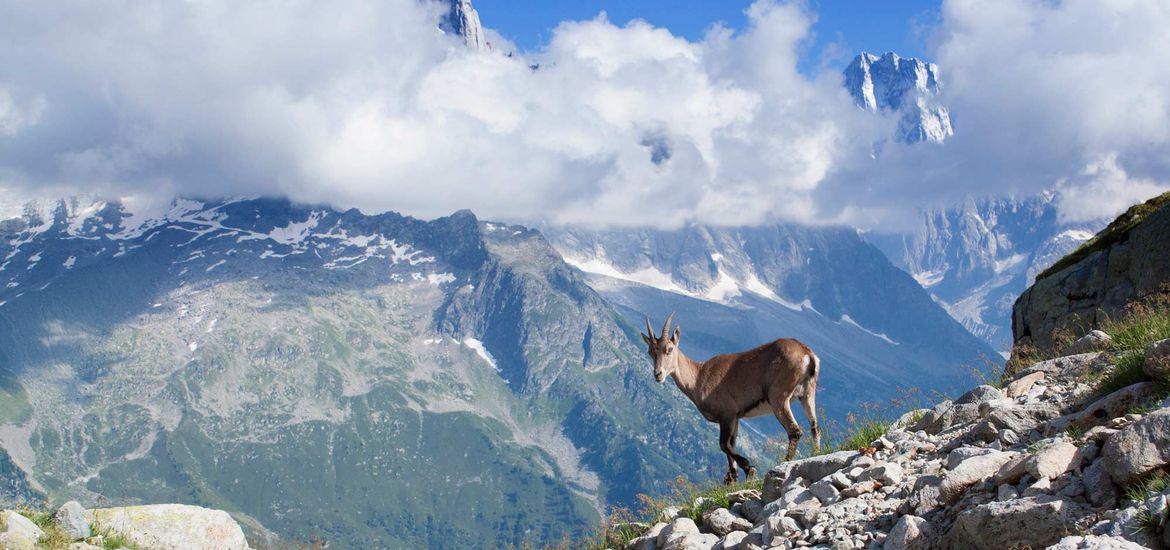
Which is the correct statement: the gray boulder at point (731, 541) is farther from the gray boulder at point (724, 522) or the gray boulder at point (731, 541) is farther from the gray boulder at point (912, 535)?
the gray boulder at point (912, 535)

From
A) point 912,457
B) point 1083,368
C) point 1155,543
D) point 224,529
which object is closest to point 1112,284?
point 1083,368

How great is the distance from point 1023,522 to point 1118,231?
24.9 m

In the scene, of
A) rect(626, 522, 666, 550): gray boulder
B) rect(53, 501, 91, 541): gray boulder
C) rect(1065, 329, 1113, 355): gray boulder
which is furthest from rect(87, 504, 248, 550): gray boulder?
rect(1065, 329, 1113, 355): gray boulder

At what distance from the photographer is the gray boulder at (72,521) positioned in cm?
1459

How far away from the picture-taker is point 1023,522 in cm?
825

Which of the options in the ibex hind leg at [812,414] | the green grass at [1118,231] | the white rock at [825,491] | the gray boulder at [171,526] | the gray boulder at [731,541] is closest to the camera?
the white rock at [825,491]

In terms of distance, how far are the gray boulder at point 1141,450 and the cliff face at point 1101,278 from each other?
55.3ft

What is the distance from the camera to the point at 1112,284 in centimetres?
2702

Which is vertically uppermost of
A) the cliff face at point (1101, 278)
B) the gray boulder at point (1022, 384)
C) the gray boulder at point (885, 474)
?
the cliff face at point (1101, 278)

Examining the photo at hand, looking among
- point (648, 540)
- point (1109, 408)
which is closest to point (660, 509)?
point (648, 540)

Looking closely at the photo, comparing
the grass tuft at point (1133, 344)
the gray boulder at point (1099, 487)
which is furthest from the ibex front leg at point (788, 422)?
the gray boulder at point (1099, 487)

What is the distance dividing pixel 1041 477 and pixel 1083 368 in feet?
19.4

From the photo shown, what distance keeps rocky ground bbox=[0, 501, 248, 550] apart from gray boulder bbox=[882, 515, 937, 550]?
12183 millimetres

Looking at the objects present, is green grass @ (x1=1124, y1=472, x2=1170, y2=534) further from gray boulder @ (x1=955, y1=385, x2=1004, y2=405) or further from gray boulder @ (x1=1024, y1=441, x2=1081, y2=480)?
gray boulder @ (x1=955, y1=385, x2=1004, y2=405)
